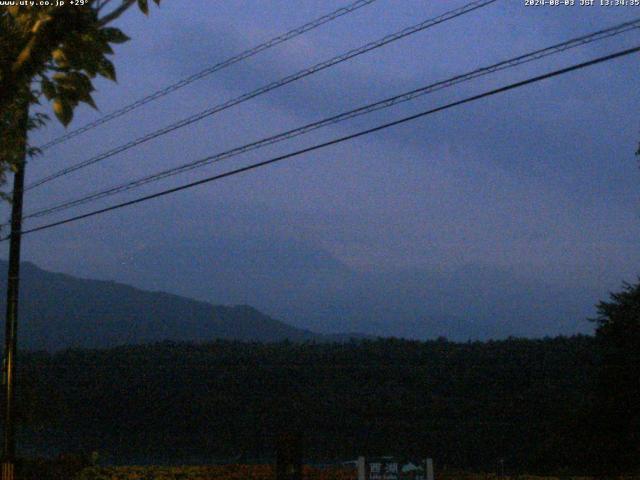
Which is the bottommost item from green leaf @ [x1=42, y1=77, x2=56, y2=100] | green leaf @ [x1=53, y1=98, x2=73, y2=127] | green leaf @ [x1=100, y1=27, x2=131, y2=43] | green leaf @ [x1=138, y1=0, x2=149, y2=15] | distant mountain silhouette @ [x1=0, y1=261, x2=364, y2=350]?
green leaf @ [x1=53, y1=98, x2=73, y2=127]

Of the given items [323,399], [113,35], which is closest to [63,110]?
[113,35]

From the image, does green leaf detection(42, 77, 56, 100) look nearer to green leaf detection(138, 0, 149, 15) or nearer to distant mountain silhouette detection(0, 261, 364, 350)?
green leaf detection(138, 0, 149, 15)

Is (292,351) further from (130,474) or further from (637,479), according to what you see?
(637,479)

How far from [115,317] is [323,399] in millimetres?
99962

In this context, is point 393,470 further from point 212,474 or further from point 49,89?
point 49,89

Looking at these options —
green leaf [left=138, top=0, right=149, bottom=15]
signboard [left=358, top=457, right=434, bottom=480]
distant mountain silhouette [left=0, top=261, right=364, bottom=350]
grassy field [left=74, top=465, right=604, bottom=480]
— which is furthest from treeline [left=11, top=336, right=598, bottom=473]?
distant mountain silhouette [left=0, top=261, right=364, bottom=350]

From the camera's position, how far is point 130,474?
20.5 meters

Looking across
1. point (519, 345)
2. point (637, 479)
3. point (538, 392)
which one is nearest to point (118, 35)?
point (637, 479)

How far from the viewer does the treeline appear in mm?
34719

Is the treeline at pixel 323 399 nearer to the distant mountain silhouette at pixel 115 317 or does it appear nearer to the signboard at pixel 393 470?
the signboard at pixel 393 470

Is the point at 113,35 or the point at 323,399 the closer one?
the point at 113,35

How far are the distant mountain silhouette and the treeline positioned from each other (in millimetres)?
66249

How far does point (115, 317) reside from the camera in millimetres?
135500

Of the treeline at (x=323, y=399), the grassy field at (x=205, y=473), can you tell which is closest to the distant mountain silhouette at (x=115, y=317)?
the treeline at (x=323, y=399)
